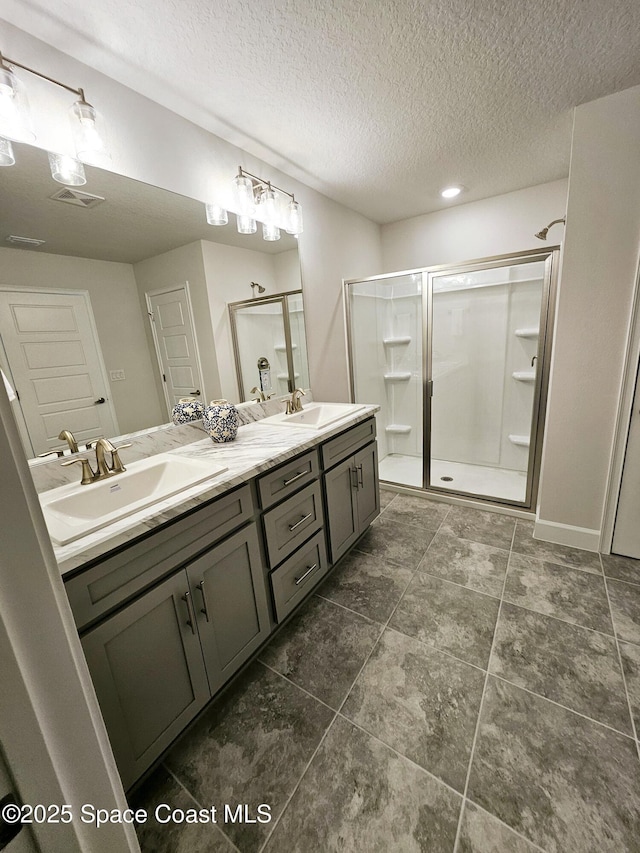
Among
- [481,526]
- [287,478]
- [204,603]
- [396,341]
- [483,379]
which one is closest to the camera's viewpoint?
[204,603]

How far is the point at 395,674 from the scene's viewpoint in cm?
137

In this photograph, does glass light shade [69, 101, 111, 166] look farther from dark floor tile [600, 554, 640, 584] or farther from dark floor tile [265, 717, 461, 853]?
dark floor tile [600, 554, 640, 584]

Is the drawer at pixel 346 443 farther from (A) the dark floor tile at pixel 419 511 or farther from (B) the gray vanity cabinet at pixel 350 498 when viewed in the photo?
(A) the dark floor tile at pixel 419 511

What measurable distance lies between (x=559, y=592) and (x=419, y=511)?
100 centimetres

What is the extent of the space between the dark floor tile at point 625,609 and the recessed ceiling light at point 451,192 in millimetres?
2682

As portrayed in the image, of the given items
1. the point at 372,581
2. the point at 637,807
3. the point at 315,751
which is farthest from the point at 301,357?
the point at 637,807

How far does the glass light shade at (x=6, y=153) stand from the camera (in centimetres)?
108

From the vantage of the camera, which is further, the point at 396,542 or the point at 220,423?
the point at 396,542

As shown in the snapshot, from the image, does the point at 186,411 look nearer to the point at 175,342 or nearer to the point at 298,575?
the point at 175,342

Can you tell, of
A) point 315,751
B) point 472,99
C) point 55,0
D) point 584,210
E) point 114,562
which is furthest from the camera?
point 584,210

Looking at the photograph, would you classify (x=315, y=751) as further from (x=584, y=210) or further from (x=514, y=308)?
(x=514, y=308)

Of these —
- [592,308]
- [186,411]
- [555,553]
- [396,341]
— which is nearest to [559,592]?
[555,553]

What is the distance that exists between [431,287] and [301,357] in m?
1.07

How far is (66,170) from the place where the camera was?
1219mm
